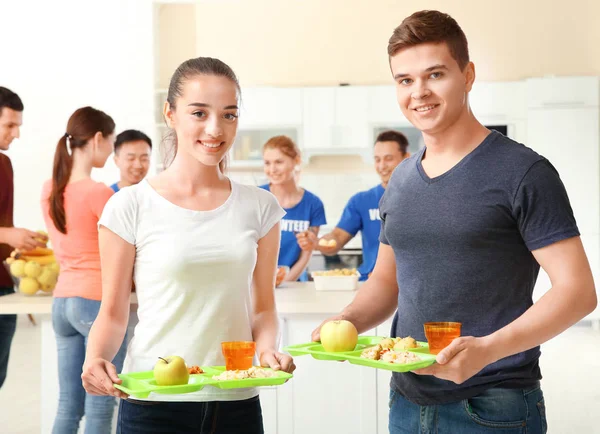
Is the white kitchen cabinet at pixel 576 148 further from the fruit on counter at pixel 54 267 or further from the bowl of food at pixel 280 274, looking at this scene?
the fruit on counter at pixel 54 267

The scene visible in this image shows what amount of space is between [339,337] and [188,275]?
34 cm

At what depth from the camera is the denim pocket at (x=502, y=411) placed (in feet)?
4.70

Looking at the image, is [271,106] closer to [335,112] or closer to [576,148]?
[335,112]

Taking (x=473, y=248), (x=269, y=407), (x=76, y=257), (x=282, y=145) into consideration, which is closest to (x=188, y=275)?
(x=473, y=248)

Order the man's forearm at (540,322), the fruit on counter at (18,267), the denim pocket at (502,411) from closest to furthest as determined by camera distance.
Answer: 1. the man's forearm at (540,322)
2. the denim pocket at (502,411)
3. the fruit on counter at (18,267)

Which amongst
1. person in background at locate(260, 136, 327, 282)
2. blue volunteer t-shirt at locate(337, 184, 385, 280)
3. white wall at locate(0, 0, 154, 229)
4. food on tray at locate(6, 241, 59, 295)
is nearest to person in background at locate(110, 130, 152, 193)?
person in background at locate(260, 136, 327, 282)

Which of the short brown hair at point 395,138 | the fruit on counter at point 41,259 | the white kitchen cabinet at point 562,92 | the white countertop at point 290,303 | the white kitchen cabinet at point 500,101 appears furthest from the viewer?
the white kitchen cabinet at point 500,101

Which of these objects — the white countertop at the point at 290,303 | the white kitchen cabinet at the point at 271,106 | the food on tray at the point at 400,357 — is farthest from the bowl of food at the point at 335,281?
the white kitchen cabinet at the point at 271,106

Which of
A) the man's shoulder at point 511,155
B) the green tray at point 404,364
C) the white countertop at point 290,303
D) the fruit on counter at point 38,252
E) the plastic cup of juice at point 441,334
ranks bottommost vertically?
the green tray at point 404,364

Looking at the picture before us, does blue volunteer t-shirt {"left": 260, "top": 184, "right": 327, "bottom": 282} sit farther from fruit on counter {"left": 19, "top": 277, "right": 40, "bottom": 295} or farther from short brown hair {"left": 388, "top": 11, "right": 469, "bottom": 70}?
short brown hair {"left": 388, "top": 11, "right": 469, "bottom": 70}

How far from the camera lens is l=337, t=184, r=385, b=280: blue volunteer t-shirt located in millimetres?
4402

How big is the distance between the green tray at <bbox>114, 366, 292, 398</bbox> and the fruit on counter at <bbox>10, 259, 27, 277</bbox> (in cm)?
222

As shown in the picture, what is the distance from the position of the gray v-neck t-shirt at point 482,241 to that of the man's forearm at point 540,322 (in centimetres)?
9

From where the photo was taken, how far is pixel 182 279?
160 centimetres
